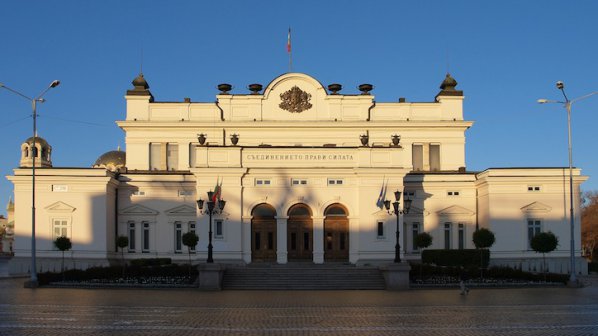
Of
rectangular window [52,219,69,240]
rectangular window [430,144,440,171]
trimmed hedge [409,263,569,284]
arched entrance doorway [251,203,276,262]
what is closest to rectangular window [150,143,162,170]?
rectangular window [52,219,69,240]

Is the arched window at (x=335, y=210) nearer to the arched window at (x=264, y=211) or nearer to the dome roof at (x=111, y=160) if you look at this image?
the arched window at (x=264, y=211)

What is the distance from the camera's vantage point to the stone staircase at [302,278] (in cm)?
4244

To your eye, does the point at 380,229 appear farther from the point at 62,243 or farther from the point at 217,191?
the point at 62,243

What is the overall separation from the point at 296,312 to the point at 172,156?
36.5 m

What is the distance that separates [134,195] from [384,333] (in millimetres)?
38326

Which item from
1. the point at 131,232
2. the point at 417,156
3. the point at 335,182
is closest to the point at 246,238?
the point at 335,182

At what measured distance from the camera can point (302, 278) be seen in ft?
144

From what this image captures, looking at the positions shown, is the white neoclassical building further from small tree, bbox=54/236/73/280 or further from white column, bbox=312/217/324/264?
small tree, bbox=54/236/73/280

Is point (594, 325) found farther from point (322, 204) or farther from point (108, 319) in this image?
point (322, 204)

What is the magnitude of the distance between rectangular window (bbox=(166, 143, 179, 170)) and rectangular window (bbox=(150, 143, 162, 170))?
65cm

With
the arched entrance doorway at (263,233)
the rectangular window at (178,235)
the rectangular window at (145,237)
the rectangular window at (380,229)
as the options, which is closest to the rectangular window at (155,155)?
the rectangular window at (145,237)

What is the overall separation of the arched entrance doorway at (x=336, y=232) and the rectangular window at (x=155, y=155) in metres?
16.8

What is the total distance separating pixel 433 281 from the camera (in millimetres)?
42688

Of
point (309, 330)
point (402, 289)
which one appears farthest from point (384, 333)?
point (402, 289)
